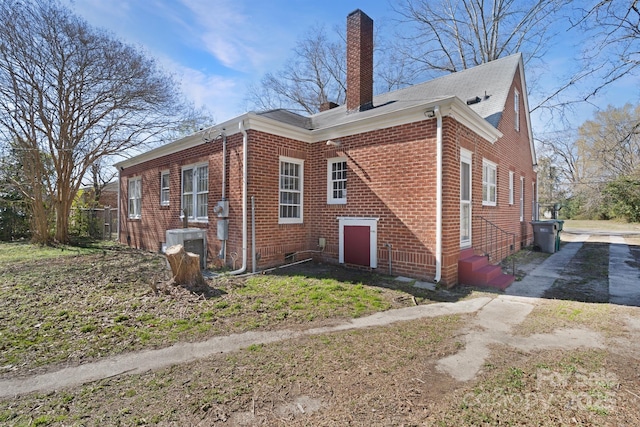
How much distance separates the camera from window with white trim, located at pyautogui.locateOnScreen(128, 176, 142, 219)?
532 inches

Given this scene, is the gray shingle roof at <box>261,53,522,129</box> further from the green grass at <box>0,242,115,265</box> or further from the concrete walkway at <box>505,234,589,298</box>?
the green grass at <box>0,242,115,265</box>

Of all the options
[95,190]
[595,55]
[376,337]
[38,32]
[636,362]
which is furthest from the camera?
[95,190]

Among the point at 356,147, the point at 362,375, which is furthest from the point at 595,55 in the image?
the point at 362,375

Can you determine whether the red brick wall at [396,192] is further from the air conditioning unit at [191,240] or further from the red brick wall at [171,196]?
the air conditioning unit at [191,240]

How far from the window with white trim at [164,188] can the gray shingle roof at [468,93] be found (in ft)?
16.1

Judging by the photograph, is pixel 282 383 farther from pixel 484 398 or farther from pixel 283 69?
pixel 283 69

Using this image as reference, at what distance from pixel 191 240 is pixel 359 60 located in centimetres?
751

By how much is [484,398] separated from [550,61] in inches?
942

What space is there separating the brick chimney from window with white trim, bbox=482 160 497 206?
13.1ft

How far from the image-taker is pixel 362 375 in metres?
3.09

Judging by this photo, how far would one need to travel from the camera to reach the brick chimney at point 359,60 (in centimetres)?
999

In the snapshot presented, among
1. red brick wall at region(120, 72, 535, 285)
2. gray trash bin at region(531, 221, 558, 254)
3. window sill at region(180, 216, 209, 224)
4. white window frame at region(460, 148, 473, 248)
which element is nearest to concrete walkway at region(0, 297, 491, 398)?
red brick wall at region(120, 72, 535, 285)

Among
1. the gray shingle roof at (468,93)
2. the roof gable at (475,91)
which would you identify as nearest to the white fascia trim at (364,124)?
the gray shingle roof at (468,93)

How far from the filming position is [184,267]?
6008 mm
